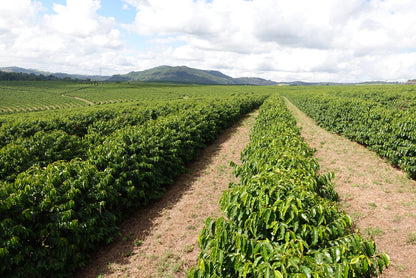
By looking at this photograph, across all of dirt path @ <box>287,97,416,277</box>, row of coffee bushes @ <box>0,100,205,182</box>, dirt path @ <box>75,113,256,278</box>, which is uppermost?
row of coffee bushes @ <box>0,100,205,182</box>

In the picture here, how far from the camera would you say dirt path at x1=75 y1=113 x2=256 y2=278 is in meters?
4.70

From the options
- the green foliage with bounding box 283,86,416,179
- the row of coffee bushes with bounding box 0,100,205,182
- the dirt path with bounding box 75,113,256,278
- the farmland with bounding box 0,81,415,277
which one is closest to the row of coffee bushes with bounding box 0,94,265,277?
the farmland with bounding box 0,81,415,277

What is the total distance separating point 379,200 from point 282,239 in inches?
245

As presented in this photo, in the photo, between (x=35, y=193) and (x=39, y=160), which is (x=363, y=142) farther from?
(x=39, y=160)

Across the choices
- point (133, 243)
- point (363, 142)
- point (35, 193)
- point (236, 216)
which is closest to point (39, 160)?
point (35, 193)

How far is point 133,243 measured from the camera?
5559 mm

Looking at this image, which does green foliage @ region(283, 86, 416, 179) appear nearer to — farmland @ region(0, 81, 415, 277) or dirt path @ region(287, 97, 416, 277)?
farmland @ region(0, 81, 415, 277)

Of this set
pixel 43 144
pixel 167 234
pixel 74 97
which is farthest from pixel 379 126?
pixel 74 97

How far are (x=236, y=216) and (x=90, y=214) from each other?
12.3 ft

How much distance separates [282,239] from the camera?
2643mm

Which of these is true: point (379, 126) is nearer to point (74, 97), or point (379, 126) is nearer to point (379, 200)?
point (379, 200)

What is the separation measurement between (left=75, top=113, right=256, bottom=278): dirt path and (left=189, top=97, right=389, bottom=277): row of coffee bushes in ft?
8.11

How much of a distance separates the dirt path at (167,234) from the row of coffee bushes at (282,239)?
247cm

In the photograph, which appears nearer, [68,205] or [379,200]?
[68,205]
